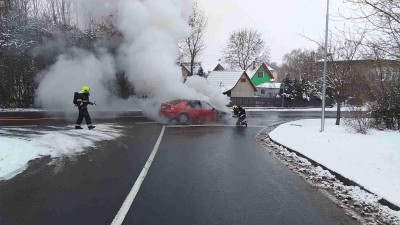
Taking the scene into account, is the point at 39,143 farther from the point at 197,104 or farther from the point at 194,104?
the point at 197,104

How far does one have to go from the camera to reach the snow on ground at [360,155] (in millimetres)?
7032

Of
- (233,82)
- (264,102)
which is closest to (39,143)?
(264,102)

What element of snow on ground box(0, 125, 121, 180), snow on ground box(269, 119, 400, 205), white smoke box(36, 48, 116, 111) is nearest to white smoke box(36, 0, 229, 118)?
white smoke box(36, 48, 116, 111)

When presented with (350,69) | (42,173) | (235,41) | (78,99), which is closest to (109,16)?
(78,99)

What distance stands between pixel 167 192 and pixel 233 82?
44277 mm

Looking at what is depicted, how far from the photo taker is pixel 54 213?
5.19 meters

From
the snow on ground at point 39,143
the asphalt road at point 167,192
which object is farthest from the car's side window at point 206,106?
the asphalt road at point 167,192

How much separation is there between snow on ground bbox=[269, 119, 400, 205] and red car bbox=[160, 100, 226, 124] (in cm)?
548

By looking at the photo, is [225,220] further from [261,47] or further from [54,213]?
[261,47]

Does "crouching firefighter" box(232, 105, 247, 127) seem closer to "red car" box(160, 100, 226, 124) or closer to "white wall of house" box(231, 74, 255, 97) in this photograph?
"red car" box(160, 100, 226, 124)

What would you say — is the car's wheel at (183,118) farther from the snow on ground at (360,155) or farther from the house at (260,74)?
the house at (260,74)

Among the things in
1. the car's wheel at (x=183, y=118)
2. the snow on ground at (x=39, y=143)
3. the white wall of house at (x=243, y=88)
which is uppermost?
the white wall of house at (x=243, y=88)

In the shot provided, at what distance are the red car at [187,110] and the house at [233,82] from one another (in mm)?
27015

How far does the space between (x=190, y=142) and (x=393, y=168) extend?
6.47m
